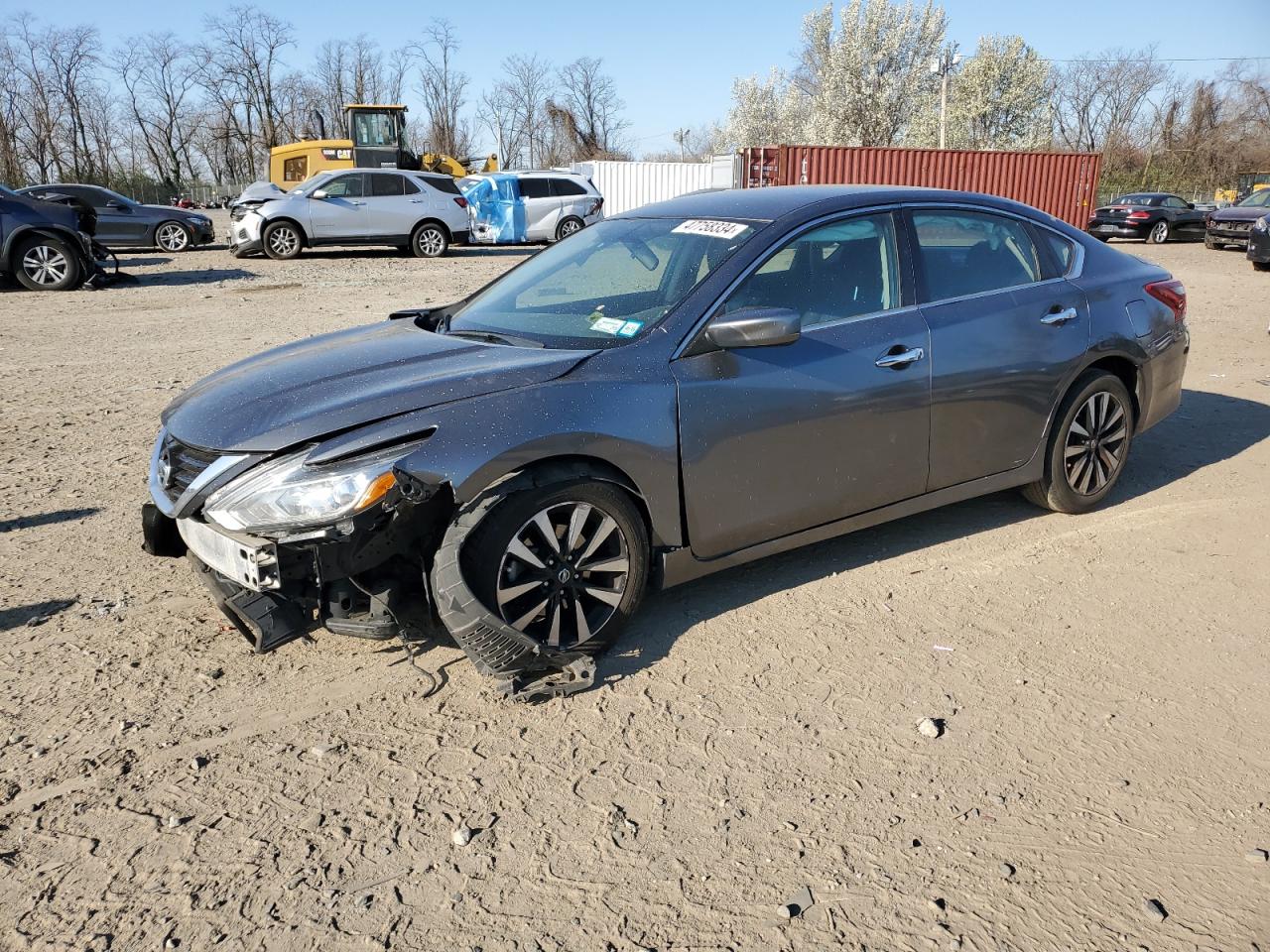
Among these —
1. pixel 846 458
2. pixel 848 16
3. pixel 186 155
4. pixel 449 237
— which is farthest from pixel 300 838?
pixel 186 155

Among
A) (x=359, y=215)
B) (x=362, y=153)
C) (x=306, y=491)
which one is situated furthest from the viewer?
(x=362, y=153)

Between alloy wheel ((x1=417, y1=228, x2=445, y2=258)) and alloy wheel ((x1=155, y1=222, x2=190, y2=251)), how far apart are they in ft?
16.8

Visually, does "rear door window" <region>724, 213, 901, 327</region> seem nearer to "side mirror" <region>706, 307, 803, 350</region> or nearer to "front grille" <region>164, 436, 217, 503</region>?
"side mirror" <region>706, 307, 803, 350</region>

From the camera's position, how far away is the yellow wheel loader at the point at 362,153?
29.2m

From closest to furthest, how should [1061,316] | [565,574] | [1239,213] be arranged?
[565,574] → [1061,316] → [1239,213]

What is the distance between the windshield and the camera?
391cm

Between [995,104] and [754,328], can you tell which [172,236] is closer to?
[754,328]

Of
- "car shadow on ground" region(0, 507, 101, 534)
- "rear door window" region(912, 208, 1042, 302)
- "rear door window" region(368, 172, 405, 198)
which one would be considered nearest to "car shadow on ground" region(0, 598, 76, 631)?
"car shadow on ground" region(0, 507, 101, 534)

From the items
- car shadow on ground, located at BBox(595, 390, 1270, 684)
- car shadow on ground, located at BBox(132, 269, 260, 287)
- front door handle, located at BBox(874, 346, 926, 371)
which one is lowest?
car shadow on ground, located at BBox(595, 390, 1270, 684)

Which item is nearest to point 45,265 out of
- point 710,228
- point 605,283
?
point 605,283

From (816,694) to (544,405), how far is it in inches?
53.2

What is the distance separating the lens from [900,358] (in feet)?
13.6

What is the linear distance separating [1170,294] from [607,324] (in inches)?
133

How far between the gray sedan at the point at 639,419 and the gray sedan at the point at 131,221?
18336mm
